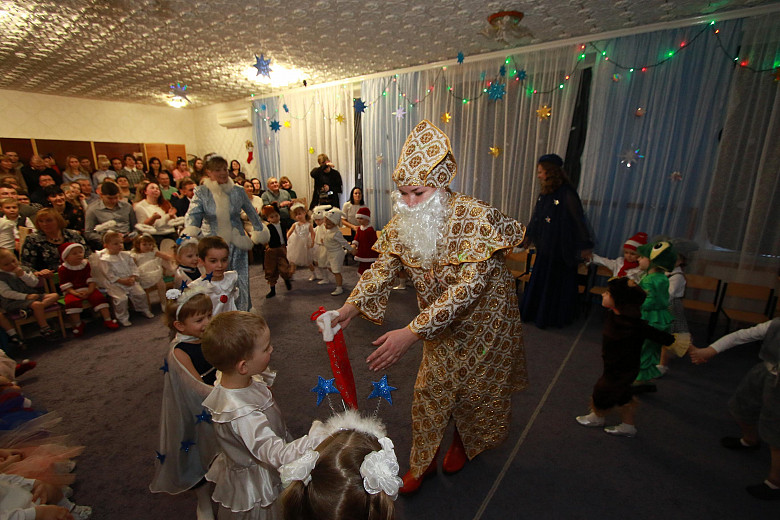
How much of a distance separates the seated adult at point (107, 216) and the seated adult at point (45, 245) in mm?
668

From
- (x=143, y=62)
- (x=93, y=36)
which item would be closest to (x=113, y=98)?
(x=143, y=62)

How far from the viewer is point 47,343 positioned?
4.05m

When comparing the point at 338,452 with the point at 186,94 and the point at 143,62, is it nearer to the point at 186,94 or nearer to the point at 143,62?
the point at 143,62

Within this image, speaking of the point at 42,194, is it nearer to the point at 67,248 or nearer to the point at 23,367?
the point at 67,248

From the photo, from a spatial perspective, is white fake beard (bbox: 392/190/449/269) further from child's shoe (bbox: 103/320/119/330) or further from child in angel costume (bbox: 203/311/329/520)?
child's shoe (bbox: 103/320/119/330)

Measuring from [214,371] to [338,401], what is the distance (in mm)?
1225

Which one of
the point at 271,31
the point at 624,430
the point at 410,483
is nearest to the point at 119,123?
the point at 271,31

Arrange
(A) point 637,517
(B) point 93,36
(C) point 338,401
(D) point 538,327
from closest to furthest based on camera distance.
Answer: (A) point 637,517
(C) point 338,401
(D) point 538,327
(B) point 93,36

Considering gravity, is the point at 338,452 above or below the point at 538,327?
above

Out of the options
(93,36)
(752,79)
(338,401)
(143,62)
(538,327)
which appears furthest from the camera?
(143,62)

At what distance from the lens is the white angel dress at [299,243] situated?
5824mm

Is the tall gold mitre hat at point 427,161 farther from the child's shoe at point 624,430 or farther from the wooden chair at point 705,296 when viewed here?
the wooden chair at point 705,296

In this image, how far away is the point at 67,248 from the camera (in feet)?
13.7

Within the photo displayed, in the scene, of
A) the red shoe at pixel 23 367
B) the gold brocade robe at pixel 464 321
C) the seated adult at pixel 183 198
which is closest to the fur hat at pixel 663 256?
the gold brocade robe at pixel 464 321
